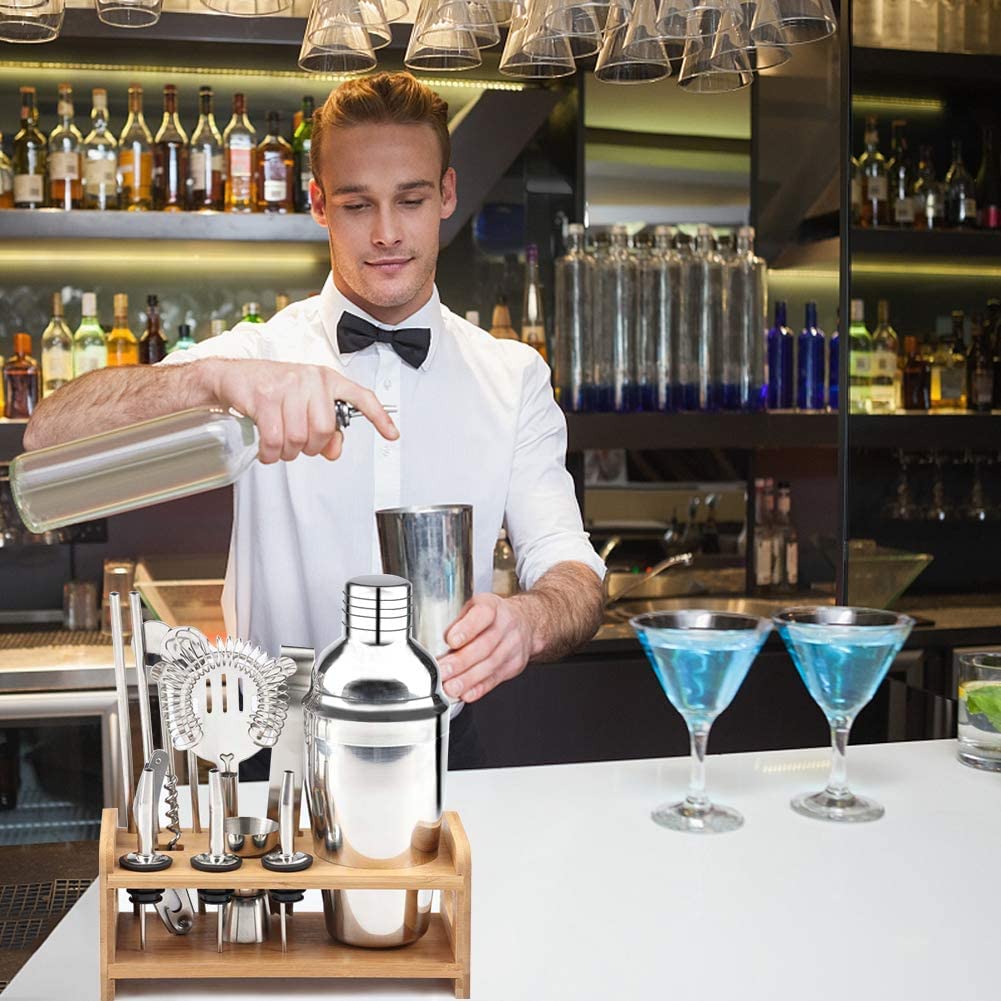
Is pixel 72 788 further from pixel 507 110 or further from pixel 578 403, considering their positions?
pixel 507 110

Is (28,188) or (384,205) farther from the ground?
(28,188)

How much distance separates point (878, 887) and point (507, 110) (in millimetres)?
2099

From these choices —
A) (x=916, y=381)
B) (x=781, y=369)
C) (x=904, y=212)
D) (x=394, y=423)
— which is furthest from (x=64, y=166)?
(x=916, y=381)

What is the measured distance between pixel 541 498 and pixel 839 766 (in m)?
0.81

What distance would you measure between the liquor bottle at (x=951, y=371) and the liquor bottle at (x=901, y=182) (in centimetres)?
29

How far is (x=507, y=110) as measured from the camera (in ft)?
9.17

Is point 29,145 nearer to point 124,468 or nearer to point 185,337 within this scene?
point 185,337

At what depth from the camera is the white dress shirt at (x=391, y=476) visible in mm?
1936

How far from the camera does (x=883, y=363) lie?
3033 millimetres

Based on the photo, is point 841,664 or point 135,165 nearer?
point 841,664

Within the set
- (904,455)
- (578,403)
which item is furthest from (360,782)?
(904,455)

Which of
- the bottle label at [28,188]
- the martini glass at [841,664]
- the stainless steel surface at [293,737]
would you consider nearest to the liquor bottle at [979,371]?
the martini glass at [841,664]

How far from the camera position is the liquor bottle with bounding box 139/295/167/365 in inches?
117

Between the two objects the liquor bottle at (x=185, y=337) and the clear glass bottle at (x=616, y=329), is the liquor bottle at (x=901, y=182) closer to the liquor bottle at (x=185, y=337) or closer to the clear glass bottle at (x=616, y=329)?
the clear glass bottle at (x=616, y=329)
